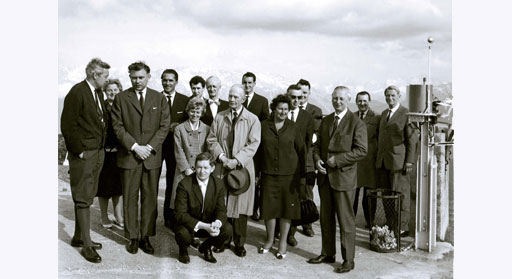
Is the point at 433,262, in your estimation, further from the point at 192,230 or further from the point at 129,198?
the point at 129,198

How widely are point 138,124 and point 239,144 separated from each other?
113 centimetres

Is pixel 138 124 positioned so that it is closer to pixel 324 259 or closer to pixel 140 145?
pixel 140 145

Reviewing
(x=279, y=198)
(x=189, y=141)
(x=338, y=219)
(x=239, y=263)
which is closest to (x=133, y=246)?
(x=239, y=263)

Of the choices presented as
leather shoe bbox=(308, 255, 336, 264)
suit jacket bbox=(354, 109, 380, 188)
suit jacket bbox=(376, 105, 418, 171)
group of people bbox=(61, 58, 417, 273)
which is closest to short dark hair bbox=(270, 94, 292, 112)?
group of people bbox=(61, 58, 417, 273)

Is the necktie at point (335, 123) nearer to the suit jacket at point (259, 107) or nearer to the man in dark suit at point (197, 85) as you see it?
the suit jacket at point (259, 107)

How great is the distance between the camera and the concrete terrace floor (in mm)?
5867

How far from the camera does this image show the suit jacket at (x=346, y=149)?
577 cm

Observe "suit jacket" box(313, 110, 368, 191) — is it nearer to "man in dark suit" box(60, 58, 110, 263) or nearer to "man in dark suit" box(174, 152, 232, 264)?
"man in dark suit" box(174, 152, 232, 264)

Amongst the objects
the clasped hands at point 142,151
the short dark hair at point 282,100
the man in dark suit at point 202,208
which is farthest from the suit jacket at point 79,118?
the short dark hair at point 282,100

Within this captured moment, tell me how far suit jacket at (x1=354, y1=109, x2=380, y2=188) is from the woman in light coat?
6.95 ft

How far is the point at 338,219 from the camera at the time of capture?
5938 mm

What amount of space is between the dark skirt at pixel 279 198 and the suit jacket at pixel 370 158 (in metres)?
1.47

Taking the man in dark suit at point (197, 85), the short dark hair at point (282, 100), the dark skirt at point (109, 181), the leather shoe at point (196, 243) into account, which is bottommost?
the leather shoe at point (196, 243)

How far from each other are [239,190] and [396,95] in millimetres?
2285
